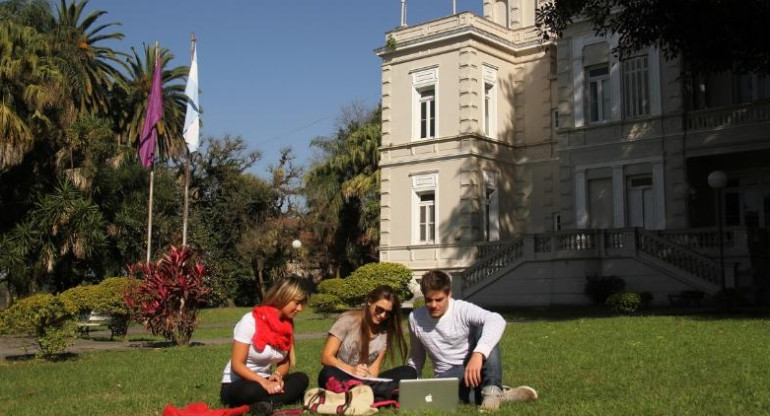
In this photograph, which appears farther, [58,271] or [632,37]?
[58,271]

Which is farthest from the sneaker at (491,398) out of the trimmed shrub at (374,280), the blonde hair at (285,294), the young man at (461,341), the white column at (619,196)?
the white column at (619,196)

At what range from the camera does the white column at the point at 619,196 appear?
28.5m

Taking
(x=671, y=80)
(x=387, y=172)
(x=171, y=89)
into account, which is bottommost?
(x=387, y=172)

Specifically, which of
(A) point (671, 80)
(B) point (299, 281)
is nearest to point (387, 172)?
(A) point (671, 80)

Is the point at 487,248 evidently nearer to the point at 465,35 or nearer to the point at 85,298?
the point at 465,35

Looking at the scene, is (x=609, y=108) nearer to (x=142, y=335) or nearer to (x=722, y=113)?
(x=722, y=113)

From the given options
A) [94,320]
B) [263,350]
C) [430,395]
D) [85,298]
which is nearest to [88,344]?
[85,298]

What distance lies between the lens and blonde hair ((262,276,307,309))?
25.5ft

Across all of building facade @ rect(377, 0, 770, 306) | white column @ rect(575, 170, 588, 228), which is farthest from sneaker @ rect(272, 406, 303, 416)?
white column @ rect(575, 170, 588, 228)

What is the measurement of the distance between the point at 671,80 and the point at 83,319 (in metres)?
19.3

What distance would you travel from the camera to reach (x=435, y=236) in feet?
109

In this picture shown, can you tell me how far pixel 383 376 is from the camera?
8.11 meters

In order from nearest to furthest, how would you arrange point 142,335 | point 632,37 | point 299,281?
point 299,281
point 632,37
point 142,335

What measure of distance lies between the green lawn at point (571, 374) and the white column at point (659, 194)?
10627 mm
